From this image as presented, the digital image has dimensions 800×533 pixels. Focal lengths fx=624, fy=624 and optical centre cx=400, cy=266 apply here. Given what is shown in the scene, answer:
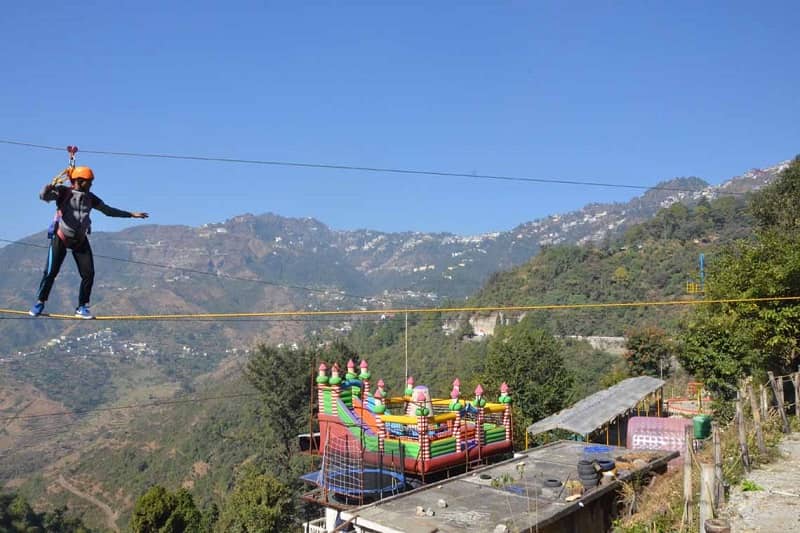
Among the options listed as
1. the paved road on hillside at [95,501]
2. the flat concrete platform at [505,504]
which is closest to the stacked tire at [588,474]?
the flat concrete platform at [505,504]

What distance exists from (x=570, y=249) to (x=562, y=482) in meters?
84.4

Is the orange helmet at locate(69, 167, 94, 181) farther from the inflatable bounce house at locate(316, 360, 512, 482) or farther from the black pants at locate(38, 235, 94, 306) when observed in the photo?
the inflatable bounce house at locate(316, 360, 512, 482)

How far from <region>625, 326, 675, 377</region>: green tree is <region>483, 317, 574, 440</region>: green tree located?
519cm

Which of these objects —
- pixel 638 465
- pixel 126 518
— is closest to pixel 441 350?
pixel 126 518

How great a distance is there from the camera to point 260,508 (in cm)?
2731

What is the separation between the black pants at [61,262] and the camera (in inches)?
264

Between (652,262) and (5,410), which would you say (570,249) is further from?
(5,410)

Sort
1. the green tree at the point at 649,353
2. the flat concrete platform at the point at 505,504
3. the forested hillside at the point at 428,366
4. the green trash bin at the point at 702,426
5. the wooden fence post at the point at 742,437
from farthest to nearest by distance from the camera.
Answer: the green tree at the point at 649,353 < the forested hillside at the point at 428,366 < the green trash bin at the point at 702,426 < the flat concrete platform at the point at 505,504 < the wooden fence post at the point at 742,437

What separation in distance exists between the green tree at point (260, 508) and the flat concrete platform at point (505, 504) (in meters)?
16.7

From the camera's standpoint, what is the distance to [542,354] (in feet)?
118

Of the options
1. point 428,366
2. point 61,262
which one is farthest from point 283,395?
point 61,262

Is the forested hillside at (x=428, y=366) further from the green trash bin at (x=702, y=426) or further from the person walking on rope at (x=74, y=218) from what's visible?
the person walking on rope at (x=74, y=218)

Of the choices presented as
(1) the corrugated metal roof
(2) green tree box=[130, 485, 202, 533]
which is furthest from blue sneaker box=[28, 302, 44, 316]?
(2) green tree box=[130, 485, 202, 533]

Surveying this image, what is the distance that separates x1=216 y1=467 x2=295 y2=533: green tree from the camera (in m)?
27.3
